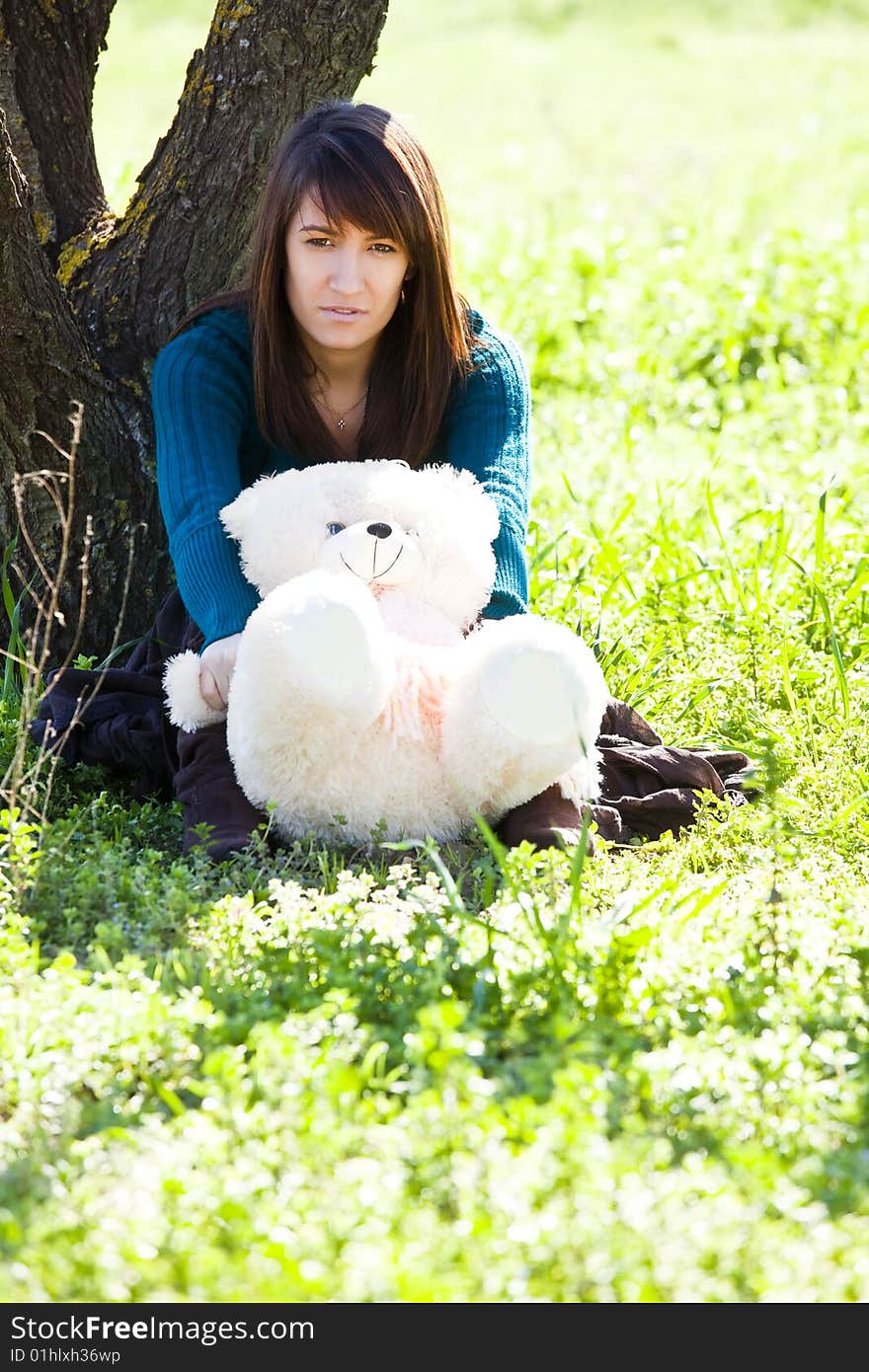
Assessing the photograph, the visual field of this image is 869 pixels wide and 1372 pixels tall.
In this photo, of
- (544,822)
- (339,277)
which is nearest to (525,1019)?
(544,822)

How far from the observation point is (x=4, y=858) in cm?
275

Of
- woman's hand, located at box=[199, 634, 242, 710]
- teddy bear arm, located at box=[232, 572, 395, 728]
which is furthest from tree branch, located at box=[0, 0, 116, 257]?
teddy bear arm, located at box=[232, 572, 395, 728]

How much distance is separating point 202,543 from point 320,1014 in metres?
1.20

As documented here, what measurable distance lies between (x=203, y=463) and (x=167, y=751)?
595 millimetres

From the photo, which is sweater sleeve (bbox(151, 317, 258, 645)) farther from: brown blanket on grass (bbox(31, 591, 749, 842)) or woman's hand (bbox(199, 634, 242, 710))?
brown blanket on grass (bbox(31, 591, 749, 842))

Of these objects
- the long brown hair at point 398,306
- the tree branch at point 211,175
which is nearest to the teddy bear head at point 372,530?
the long brown hair at point 398,306

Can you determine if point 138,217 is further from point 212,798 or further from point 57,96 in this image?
point 212,798

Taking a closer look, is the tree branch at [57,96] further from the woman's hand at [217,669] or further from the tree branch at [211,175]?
the woman's hand at [217,669]

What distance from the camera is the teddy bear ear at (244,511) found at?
297 cm

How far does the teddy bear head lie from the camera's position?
114 inches

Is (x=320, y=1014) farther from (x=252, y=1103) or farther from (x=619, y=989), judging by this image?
(x=619, y=989)

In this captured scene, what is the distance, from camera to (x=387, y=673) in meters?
2.70

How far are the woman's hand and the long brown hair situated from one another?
0.56 metres

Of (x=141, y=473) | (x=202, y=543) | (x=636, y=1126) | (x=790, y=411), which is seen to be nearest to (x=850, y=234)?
(x=790, y=411)
